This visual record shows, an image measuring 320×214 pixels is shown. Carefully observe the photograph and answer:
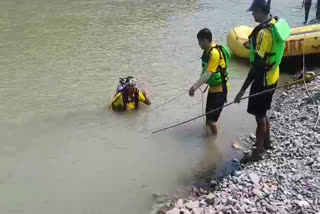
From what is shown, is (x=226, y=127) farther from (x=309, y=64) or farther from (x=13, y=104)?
(x=13, y=104)

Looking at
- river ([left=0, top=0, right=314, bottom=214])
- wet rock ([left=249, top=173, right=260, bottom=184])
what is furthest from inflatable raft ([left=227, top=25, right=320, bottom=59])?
wet rock ([left=249, top=173, right=260, bottom=184])

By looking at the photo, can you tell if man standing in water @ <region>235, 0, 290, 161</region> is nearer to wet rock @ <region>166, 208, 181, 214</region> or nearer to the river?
the river

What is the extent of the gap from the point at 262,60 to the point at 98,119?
371 cm

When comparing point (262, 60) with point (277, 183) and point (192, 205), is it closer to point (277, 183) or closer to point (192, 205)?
point (277, 183)

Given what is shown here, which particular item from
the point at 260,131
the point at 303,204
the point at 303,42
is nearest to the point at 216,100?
the point at 260,131

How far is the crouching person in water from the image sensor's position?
8.34 metres

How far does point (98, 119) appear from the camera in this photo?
8.50 meters

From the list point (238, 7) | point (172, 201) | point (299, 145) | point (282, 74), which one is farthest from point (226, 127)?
point (238, 7)

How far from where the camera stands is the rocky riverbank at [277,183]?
16.7 feet

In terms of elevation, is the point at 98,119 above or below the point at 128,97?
below

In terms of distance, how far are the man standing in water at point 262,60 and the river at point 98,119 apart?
1195mm

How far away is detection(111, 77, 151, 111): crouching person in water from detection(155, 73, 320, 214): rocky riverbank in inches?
87.3

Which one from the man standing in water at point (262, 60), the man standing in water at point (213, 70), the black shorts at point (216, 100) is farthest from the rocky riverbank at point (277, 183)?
the man standing in water at point (213, 70)

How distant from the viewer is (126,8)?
18.9 metres
